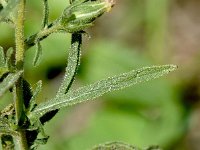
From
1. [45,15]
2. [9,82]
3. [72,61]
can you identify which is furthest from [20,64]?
[72,61]

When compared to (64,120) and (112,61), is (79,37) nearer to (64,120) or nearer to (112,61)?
(112,61)

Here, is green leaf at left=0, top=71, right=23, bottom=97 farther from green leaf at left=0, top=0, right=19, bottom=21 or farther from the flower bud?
the flower bud

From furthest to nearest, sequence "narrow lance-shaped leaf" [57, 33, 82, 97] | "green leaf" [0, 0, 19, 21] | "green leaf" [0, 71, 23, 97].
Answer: "narrow lance-shaped leaf" [57, 33, 82, 97], "green leaf" [0, 71, 23, 97], "green leaf" [0, 0, 19, 21]

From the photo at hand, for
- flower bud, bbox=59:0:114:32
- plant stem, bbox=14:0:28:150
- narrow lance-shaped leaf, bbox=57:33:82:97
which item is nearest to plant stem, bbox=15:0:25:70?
plant stem, bbox=14:0:28:150

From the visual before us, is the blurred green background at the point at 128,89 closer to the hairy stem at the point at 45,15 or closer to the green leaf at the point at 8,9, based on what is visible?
the hairy stem at the point at 45,15

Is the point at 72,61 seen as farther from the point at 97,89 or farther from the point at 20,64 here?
the point at 20,64

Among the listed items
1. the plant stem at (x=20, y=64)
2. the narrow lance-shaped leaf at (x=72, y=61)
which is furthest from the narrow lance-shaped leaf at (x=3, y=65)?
the narrow lance-shaped leaf at (x=72, y=61)
